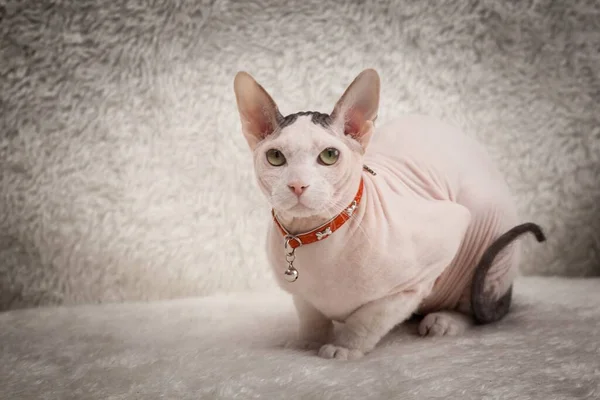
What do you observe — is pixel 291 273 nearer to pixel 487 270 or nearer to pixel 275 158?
pixel 275 158

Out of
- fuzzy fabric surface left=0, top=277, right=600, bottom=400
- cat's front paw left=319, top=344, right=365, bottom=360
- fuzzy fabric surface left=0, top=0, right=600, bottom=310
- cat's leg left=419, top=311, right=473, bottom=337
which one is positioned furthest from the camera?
fuzzy fabric surface left=0, top=0, right=600, bottom=310

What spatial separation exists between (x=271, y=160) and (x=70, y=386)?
0.38 meters

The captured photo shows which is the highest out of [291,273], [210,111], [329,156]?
[210,111]

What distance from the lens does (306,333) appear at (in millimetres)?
1033

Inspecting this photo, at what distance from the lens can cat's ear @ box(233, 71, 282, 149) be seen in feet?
2.97

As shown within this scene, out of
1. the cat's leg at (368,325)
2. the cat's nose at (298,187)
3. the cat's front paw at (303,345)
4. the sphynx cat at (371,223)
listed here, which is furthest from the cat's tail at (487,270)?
the cat's nose at (298,187)

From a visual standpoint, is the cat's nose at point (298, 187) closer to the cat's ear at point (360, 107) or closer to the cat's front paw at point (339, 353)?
the cat's ear at point (360, 107)

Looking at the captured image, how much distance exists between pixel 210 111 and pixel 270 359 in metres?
0.62

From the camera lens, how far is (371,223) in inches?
36.3

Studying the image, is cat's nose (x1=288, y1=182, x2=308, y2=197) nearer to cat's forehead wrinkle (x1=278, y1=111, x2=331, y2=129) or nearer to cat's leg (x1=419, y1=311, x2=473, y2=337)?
cat's forehead wrinkle (x1=278, y1=111, x2=331, y2=129)

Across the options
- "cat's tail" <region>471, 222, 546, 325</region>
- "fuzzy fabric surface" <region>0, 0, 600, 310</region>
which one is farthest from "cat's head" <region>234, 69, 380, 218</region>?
"fuzzy fabric surface" <region>0, 0, 600, 310</region>

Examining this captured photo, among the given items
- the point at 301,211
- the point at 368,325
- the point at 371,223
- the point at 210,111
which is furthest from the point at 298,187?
the point at 210,111

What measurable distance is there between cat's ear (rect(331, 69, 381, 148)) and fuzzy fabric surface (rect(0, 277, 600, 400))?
0.31 m

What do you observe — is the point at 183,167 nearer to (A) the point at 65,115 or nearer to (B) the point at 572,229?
(A) the point at 65,115
